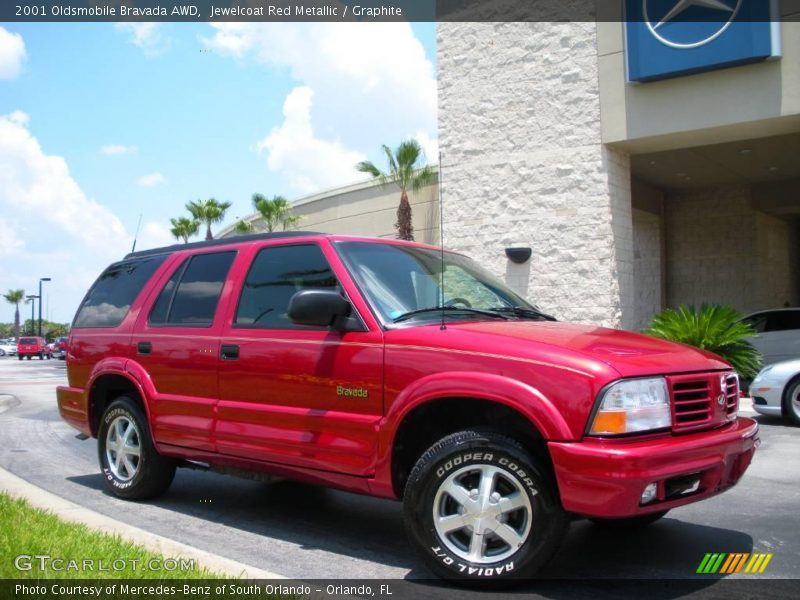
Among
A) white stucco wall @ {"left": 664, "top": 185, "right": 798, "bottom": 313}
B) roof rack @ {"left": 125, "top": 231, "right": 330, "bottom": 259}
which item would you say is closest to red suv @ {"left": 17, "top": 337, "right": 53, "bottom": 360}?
white stucco wall @ {"left": 664, "top": 185, "right": 798, "bottom": 313}

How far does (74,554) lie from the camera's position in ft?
13.6

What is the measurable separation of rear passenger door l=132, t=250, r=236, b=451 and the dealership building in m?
11.7

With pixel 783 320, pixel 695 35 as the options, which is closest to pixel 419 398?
pixel 783 320

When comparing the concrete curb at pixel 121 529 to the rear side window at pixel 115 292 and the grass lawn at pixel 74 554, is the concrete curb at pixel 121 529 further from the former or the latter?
the rear side window at pixel 115 292

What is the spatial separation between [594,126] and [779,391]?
7.58 metres

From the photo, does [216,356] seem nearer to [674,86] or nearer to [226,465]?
[226,465]

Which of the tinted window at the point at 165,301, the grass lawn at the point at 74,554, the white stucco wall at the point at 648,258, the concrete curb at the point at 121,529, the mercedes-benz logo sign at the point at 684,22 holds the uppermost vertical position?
the mercedes-benz logo sign at the point at 684,22

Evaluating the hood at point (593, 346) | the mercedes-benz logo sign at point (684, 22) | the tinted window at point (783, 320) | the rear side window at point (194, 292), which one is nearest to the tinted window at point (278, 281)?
the rear side window at point (194, 292)

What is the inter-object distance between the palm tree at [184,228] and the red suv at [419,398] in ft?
132

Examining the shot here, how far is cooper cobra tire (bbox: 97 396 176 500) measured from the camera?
19.8 feet

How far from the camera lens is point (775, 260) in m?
22.7

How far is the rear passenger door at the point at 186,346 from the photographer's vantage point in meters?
5.46

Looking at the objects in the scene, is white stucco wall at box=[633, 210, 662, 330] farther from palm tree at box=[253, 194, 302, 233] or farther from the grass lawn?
the grass lawn

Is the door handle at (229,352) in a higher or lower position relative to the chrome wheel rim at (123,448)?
higher
